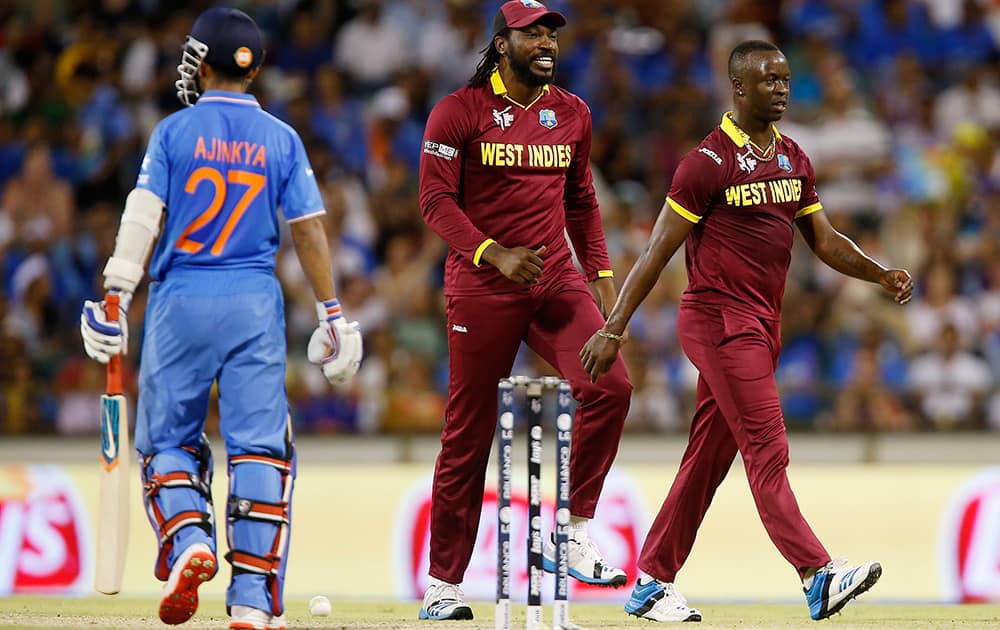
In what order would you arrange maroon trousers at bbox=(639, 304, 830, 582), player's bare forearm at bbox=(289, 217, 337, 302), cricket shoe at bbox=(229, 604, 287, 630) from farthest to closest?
maroon trousers at bbox=(639, 304, 830, 582) < player's bare forearm at bbox=(289, 217, 337, 302) < cricket shoe at bbox=(229, 604, 287, 630)

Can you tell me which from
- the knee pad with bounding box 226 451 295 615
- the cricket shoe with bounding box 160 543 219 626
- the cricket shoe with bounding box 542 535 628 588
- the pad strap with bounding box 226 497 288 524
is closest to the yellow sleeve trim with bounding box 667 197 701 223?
the cricket shoe with bounding box 542 535 628 588

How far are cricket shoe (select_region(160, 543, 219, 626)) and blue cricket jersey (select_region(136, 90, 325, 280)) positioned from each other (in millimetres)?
1105

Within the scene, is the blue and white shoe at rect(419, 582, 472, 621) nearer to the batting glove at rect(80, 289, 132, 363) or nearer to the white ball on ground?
the white ball on ground

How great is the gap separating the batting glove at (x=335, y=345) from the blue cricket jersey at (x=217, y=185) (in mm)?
323

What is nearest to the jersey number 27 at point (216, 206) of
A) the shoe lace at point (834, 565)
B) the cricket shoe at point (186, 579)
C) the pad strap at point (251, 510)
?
the pad strap at point (251, 510)

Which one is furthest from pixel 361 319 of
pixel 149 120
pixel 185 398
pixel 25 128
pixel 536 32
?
pixel 185 398

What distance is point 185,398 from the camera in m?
6.16

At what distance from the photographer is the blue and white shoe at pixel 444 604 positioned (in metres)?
7.25

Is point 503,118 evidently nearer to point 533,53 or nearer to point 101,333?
point 533,53

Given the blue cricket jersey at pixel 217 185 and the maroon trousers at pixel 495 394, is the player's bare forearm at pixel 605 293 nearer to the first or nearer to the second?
the maroon trousers at pixel 495 394

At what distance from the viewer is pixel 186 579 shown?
5.86 m

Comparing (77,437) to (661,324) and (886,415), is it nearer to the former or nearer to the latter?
(661,324)

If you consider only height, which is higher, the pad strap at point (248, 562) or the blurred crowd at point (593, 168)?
the blurred crowd at point (593, 168)

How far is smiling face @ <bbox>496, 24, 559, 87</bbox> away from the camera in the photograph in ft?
23.7
